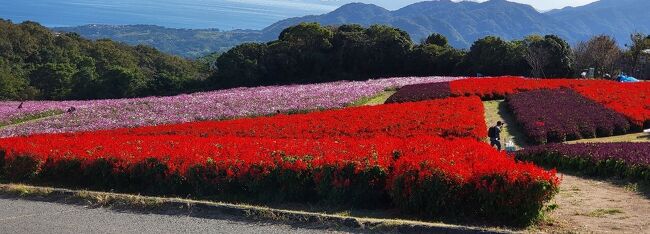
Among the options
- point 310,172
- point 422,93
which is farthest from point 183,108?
point 310,172

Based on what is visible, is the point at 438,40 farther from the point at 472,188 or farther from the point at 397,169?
the point at 472,188

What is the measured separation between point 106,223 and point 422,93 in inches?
693

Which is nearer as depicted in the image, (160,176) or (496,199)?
(496,199)

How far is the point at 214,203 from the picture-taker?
7754 mm

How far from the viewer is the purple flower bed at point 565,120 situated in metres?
14.7

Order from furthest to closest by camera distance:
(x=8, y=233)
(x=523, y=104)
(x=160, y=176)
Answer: (x=523, y=104)
(x=160, y=176)
(x=8, y=233)

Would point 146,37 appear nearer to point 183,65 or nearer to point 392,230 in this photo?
point 183,65

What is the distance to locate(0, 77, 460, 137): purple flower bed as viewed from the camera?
2244 cm

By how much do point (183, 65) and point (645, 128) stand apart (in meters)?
65.6

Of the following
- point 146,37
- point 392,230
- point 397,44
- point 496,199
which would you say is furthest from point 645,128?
point 146,37

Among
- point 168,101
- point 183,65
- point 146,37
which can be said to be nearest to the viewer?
point 168,101

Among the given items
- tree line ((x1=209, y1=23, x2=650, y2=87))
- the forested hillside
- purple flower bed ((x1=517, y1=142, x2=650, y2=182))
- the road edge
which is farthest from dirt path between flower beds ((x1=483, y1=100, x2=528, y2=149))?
the forested hillside

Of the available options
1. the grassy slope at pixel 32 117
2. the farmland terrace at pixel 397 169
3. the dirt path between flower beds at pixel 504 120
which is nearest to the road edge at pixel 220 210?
the farmland terrace at pixel 397 169

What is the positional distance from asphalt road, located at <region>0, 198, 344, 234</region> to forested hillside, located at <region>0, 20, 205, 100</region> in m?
35.8
